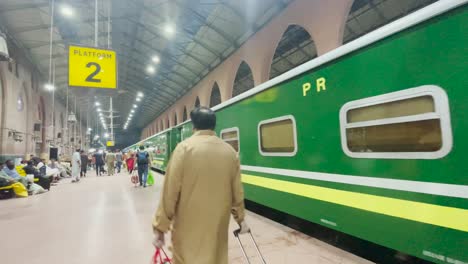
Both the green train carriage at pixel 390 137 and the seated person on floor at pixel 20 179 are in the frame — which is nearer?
the green train carriage at pixel 390 137

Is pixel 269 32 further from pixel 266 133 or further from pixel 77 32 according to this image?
pixel 77 32

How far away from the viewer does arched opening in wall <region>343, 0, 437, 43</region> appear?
10516 mm

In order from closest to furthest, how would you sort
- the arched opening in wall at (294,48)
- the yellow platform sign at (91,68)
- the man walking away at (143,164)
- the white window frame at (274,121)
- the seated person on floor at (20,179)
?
the white window frame at (274,121) < the yellow platform sign at (91,68) < the seated person on floor at (20,179) < the man walking away at (143,164) < the arched opening in wall at (294,48)

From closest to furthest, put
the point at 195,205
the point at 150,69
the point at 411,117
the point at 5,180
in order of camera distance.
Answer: the point at 195,205 < the point at 411,117 < the point at 5,180 < the point at 150,69

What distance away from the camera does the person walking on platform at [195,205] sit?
166cm

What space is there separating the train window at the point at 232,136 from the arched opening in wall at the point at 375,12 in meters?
8.57

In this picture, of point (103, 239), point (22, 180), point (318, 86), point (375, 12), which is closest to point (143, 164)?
point (22, 180)

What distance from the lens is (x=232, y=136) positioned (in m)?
6.01

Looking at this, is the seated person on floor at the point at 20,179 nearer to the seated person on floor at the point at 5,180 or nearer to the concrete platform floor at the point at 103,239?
the seated person on floor at the point at 5,180

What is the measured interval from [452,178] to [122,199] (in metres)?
7.45

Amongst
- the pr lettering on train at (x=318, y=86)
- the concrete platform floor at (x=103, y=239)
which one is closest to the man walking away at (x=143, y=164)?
the concrete platform floor at (x=103, y=239)

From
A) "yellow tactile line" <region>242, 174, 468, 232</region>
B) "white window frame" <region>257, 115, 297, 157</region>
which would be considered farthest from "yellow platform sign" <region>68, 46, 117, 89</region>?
"yellow tactile line" <region>242, 174, 468, 232</region>

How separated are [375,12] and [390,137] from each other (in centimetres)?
1107

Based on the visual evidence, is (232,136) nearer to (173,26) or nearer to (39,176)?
(39,176)
